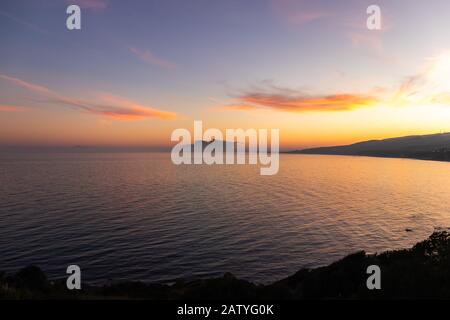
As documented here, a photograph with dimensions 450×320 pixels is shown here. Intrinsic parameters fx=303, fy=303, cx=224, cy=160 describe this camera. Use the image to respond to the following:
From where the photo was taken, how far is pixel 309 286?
29.1m

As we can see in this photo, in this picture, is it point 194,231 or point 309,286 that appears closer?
point 309,286

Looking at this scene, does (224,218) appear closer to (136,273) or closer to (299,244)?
(299,244)

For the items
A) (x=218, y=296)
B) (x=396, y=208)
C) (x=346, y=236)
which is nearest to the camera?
(x=218, y=296)

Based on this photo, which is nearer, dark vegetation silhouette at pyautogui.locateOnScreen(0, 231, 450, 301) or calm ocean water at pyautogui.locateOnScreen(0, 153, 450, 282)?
dark vegetation silhouette at pyautogui.locateOnScreen(0, 231, 450, 301)

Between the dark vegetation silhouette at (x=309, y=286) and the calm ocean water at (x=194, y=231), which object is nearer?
the dark vegetation silhouette at (x=309, y=286)

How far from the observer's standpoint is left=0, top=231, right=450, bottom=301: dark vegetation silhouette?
71.9 feet

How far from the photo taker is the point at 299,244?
50.6 meters

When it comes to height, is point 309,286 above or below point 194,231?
above

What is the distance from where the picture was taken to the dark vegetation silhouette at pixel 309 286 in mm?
21922
